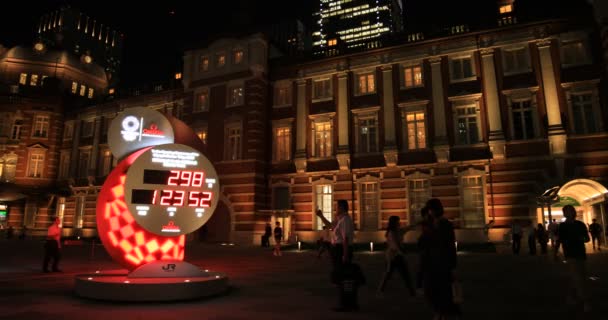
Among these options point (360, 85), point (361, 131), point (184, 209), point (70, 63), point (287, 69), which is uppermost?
point (70, 63)

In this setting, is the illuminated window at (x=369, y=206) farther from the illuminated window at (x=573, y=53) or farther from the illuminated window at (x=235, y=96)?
the illuminated window at (x=573, y=53)

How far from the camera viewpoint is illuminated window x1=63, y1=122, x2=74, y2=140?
39.0 metres

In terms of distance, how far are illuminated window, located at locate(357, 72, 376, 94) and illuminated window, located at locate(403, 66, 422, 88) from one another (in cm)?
201

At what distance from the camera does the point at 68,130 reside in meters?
39.3

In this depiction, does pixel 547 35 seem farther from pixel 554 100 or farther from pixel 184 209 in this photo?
pixel 184 209

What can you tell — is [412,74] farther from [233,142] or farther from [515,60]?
[233,142]

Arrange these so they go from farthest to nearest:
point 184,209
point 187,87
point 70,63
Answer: point 70,63
point 187,87
point 184,209

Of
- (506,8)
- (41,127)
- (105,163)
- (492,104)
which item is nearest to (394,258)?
(492,104)

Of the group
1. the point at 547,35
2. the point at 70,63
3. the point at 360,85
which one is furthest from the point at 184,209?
the point at 70,63

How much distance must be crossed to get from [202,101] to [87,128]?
1524 centimetres

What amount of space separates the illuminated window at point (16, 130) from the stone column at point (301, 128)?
27809 millimetres

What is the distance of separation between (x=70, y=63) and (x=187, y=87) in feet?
70.9

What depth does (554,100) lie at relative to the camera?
21578 millimetres

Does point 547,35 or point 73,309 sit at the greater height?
point 547,35
